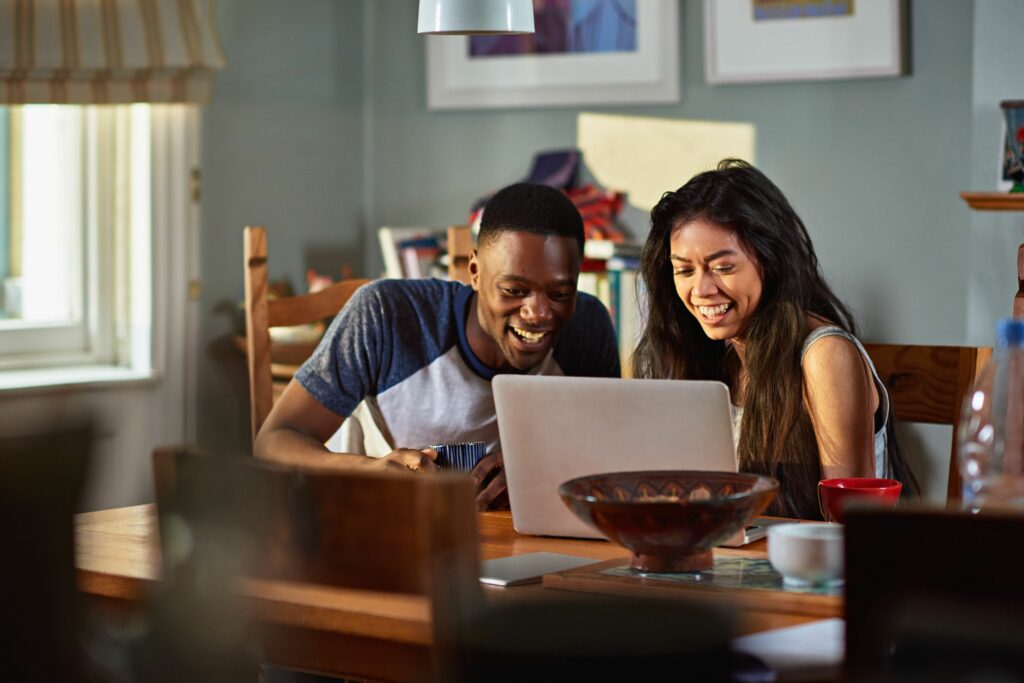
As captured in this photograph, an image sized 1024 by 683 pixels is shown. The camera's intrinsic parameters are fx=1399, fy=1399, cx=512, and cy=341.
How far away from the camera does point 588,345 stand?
7.59ft

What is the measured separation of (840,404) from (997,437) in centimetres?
51

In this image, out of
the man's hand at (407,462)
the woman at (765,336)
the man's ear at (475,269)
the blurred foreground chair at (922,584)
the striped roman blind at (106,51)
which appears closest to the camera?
the blurred foreground chair at (922,584)

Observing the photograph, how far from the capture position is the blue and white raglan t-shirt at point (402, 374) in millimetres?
2186

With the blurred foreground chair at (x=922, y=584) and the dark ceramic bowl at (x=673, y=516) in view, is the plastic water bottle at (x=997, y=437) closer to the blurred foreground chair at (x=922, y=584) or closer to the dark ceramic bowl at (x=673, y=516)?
the dark ceramic bowl at (x=673, y=516)

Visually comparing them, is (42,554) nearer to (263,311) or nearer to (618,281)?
(263,311)

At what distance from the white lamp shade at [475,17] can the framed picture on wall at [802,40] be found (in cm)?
144

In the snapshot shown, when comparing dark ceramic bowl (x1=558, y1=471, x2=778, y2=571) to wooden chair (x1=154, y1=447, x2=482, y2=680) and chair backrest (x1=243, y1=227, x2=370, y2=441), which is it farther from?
chair backrest (x1=243, y1=227, x2=370, y2=441)

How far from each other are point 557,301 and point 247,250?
86 cm

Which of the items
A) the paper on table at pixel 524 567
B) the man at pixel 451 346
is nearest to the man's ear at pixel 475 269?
the man at pixel 451 346

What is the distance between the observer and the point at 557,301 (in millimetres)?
2088

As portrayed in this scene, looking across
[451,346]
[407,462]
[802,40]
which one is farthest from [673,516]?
[802,40]

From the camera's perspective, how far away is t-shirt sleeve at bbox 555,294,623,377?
2295mm

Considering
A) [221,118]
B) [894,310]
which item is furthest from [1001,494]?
[221,118]

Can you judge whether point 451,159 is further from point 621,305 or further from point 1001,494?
point 1001,494
